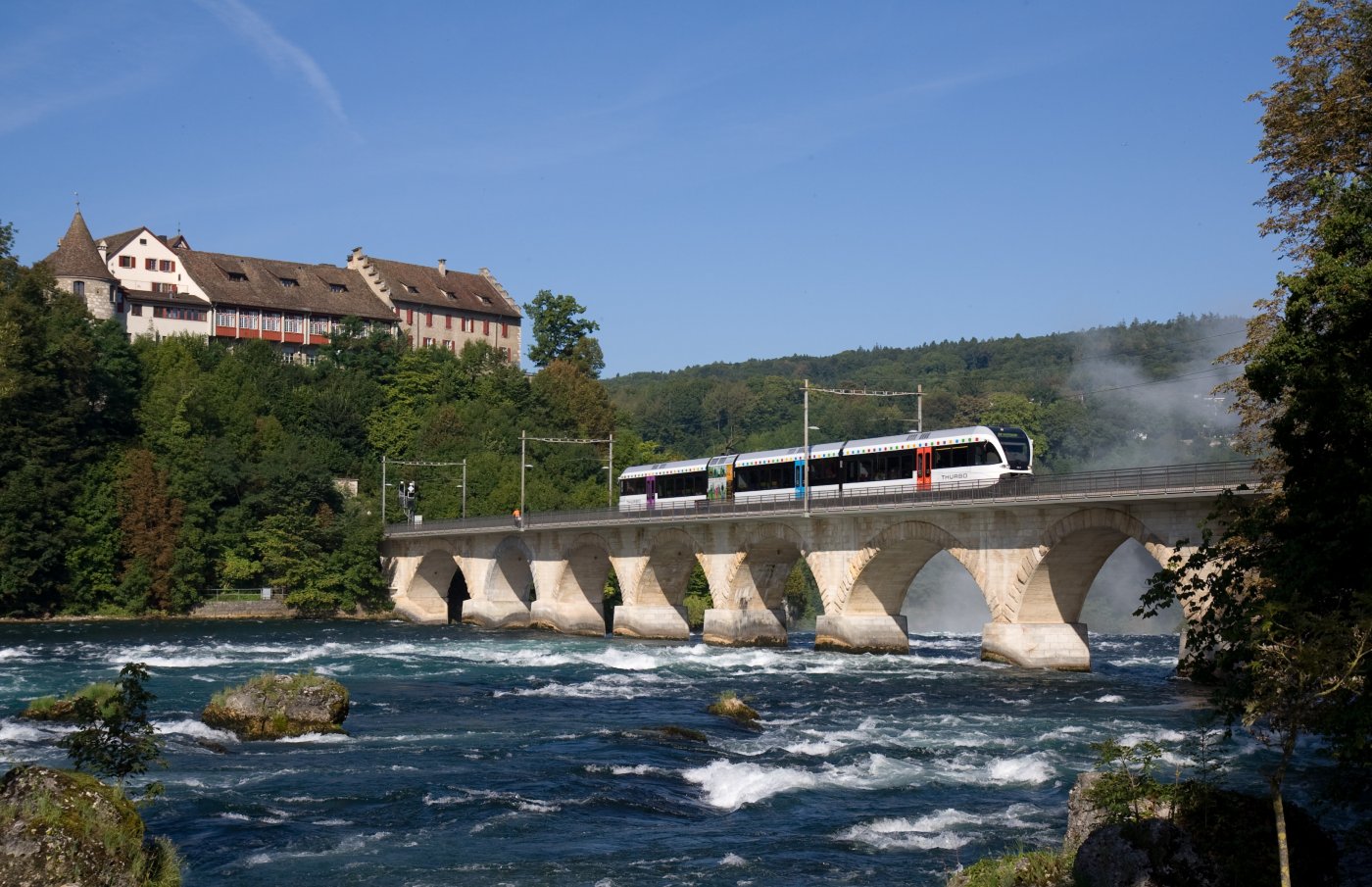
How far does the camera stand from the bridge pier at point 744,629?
57.7 meters

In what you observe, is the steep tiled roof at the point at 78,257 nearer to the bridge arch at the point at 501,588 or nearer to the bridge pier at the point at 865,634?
the bridge arch at the point at 501,588

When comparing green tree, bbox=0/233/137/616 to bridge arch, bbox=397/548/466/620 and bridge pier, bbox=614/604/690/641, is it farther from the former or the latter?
bridge pier, bbox=614/604/690/641

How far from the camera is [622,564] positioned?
6469 cm

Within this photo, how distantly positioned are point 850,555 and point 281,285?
6850 cm

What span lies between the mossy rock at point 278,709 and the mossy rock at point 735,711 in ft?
29.2

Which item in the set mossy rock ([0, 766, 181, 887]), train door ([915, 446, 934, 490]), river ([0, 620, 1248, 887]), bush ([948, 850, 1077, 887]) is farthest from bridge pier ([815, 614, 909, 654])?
mossy rock ([0, 766, 181, 887])

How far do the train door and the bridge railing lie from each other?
0.37 m

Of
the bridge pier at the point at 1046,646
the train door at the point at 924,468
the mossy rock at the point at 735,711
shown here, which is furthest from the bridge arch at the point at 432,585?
the mossy rock at the point at 735,711

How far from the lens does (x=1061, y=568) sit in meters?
44.7

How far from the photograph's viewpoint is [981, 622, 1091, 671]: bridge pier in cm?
4469

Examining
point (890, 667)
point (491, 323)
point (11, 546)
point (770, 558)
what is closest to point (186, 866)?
point (890, 667)

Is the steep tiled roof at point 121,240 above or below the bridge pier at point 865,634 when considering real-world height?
above

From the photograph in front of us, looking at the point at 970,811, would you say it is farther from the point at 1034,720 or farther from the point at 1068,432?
the point at 1068,432

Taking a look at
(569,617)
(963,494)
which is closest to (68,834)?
(963,494)
